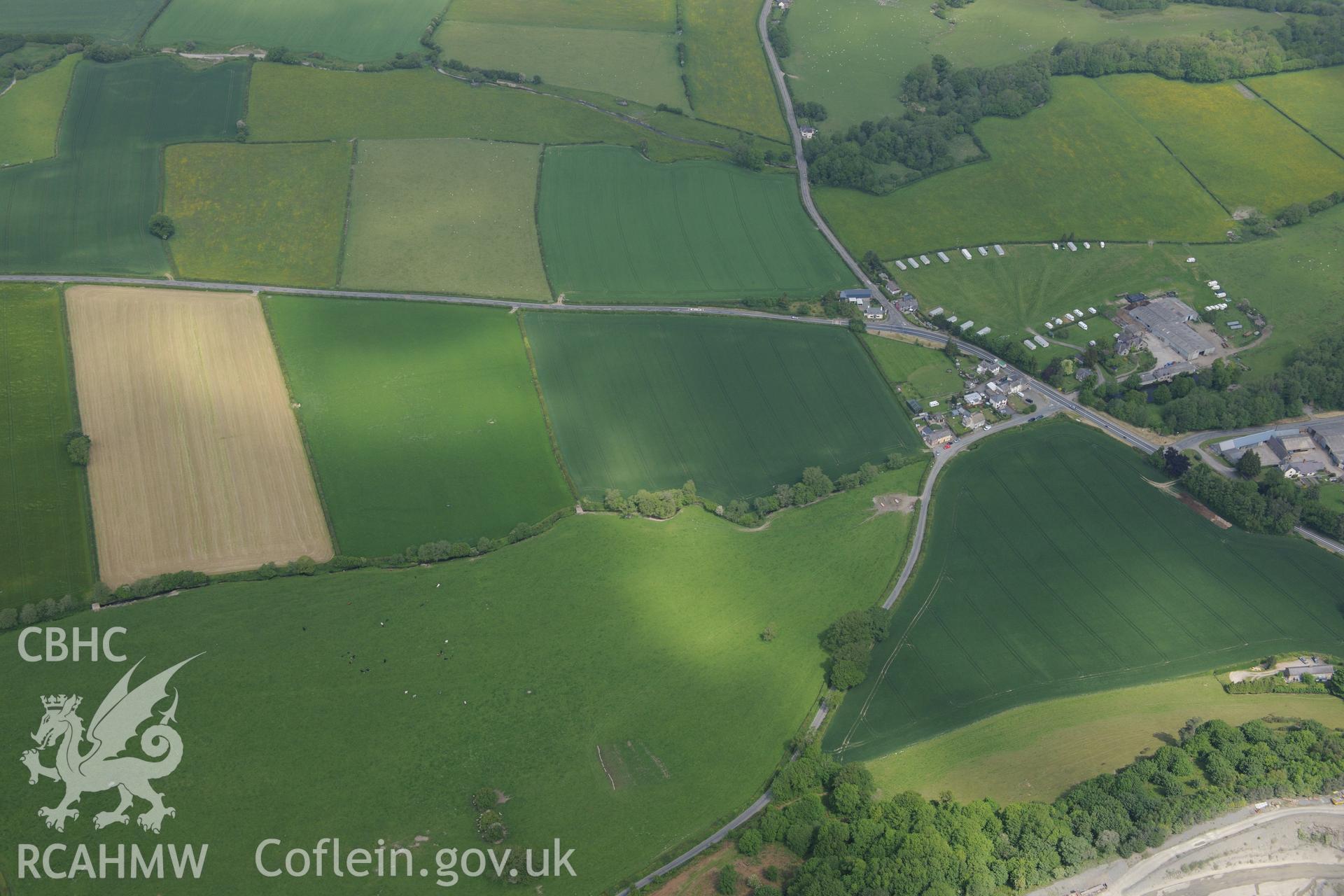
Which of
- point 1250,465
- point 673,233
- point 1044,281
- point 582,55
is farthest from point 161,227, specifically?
point 1250,465

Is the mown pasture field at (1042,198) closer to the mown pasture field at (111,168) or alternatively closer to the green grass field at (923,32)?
the green grass field at (923,32)

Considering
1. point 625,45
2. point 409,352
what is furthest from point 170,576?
point 625,45

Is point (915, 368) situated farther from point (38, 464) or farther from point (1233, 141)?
point (38, 464)

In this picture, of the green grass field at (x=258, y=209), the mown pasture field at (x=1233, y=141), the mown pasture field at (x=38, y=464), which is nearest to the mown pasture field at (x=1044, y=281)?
the mown pasture field at (x=1233, y=141)

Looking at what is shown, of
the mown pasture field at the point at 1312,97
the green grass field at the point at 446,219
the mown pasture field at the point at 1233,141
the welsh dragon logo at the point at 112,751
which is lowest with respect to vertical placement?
the welsh dragon logo at the point at 112,751

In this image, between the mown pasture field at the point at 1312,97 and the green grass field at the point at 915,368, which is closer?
the green grass field at the point at 915,368

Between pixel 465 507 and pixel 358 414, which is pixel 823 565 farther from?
pixel 358 414
